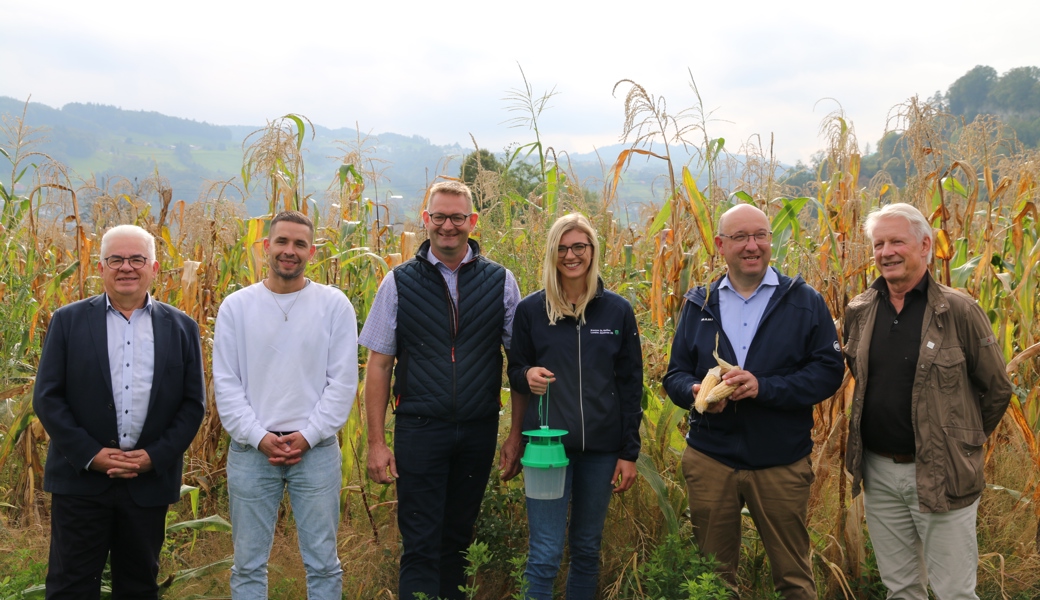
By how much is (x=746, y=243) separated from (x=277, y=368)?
2.13 metres

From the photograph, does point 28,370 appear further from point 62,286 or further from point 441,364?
point 441,364

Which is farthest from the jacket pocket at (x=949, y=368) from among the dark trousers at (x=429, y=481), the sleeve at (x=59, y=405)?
the sleeve at (x=59, y=405)

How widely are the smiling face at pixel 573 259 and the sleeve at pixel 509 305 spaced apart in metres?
0.36

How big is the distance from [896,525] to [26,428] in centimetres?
465

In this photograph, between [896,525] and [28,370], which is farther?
[28,370]

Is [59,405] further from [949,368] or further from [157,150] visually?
[157,150]

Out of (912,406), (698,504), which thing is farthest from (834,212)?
(698,504)

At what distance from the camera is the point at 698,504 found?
11.2 feet

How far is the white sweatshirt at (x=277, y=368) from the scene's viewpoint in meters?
3.36

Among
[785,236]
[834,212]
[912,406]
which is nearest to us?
[912,406]

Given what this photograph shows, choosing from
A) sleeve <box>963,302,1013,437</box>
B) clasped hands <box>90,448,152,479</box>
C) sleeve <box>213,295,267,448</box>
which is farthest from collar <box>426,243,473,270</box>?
sleeve <box>963,302,1013,437</box>

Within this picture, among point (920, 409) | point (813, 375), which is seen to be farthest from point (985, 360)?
point (813, 375)

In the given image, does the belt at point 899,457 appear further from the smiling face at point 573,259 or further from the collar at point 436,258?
the collar at point 436,258

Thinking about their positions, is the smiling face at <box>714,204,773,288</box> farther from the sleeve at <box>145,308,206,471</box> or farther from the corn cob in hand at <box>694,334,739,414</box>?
the sleeve at <box>145,308,206,471</box>
